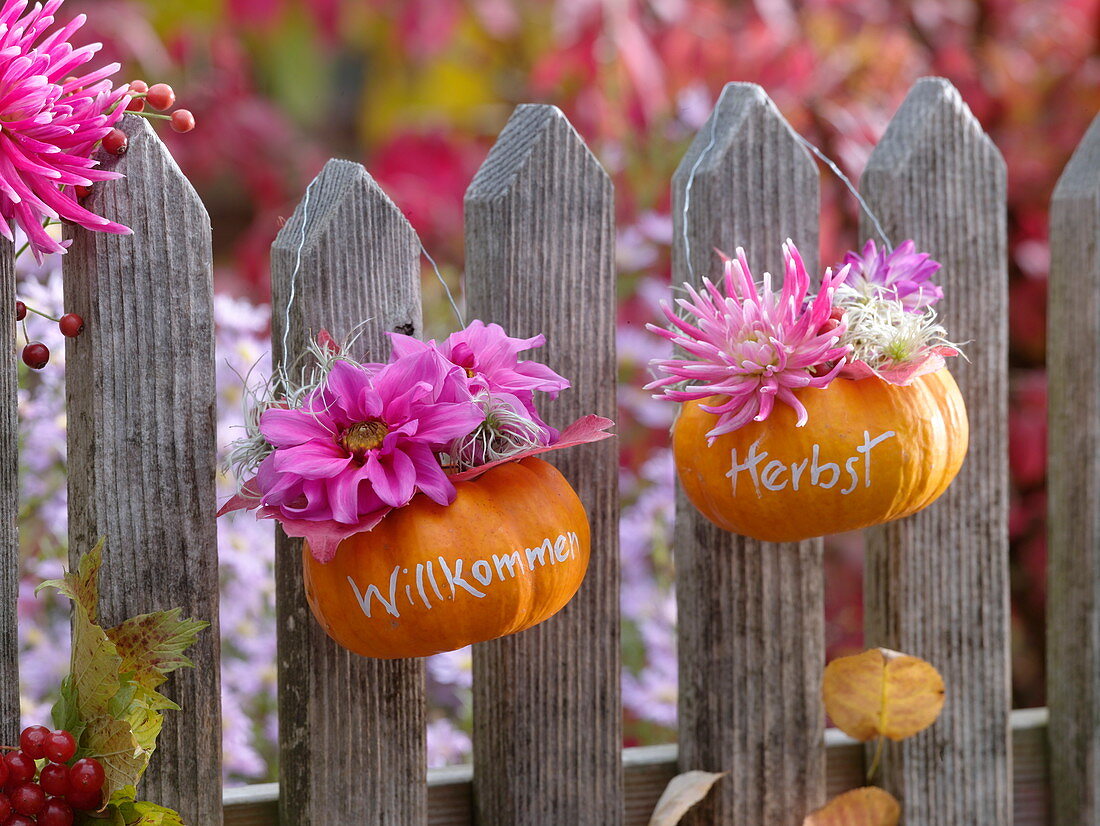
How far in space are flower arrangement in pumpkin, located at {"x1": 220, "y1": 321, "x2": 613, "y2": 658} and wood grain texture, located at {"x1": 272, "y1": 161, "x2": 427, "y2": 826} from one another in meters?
0.16

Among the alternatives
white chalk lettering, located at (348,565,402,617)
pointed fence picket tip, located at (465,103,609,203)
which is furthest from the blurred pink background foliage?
white chalk lettering, located at (348,565,402,617)

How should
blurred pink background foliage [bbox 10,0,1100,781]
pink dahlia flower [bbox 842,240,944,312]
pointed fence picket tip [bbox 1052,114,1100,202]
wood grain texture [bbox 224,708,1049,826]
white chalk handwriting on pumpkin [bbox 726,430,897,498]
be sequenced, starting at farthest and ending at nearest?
blurred pink background foliage [bbox 10,0,1100,781]
pointed fence picket tip [bbox 1052,114,1100,202]
wood grain texture [bbox 224,708,1049,826]
pink dahlia flower [bbox 842,240,944,312]
white chalk handwriting on pumpkin [bbox 726,430,897,498]

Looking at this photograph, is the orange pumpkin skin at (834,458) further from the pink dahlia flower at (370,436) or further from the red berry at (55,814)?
the red berry at (55,814)

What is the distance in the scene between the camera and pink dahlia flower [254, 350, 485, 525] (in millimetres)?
Answer: 1055

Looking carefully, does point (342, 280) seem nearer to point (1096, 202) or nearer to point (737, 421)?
point (737, 421)

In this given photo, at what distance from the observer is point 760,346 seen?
3.77 feet

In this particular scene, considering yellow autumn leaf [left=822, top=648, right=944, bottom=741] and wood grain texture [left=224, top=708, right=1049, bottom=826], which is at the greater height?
yellow autumn leaf [left=822, top=648, right=944, bottom=741]

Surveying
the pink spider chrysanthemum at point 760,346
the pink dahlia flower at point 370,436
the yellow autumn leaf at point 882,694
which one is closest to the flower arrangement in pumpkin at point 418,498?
the pink dahlia flower at point 370,436

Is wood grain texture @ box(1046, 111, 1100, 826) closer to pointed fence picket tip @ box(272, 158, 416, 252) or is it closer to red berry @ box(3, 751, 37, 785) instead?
pointed fence picket tip @ box(272, 158, 416, 252)

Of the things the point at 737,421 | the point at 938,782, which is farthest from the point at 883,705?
the point at 737,421

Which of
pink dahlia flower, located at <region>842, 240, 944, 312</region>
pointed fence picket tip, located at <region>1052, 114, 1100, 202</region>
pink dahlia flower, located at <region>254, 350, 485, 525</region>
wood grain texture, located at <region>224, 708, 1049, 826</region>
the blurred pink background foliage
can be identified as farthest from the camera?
the blurred pink background foliage

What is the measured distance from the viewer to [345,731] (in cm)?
132

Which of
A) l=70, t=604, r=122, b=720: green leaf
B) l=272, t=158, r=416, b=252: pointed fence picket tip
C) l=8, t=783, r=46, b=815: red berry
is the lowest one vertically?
l=8, t=783, r=46, b=815: red berry

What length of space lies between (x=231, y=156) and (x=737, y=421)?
2196 millimetres
